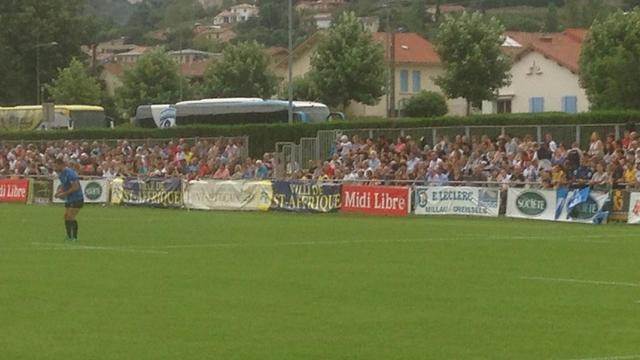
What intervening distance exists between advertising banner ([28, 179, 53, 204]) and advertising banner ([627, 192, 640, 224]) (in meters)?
26.0

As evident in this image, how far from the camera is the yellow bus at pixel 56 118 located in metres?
79.8

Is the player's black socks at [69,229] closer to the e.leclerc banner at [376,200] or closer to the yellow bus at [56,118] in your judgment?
the e.leclerc banner at [376,200]

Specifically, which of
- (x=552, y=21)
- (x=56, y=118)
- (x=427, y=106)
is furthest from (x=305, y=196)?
(x=552, y=21)

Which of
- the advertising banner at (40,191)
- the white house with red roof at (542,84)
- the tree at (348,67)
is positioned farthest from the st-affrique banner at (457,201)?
the white house with red roof at (542,84)

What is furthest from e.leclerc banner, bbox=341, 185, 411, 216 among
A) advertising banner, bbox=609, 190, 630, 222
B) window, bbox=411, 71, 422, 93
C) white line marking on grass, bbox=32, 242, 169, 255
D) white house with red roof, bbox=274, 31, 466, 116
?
window, bbox=411, 71, 422, 93

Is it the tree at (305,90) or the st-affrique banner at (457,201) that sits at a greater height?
the tree at (305,90)

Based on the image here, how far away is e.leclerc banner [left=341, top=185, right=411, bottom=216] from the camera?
41.8 m

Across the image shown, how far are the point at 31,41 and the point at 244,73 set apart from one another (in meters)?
23.9

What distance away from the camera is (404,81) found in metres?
119

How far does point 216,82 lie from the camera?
347 ft

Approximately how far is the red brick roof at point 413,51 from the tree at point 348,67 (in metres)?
24.2

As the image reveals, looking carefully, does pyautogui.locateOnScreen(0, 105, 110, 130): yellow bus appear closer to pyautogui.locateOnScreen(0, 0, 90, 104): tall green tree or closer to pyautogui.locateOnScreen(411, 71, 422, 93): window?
pyautogui.locateOnScreen(0, 0, 90, 104): tall green tree

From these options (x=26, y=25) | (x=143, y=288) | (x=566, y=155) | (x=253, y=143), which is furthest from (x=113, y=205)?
(x=26, y=25)

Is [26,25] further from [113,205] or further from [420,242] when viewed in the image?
[420,242]
